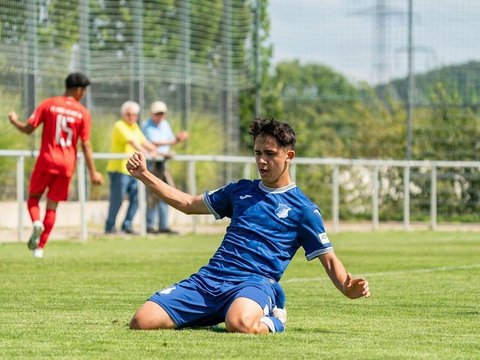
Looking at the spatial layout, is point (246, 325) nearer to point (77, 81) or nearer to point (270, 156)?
point (270, 156)

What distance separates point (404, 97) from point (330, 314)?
63.1ft

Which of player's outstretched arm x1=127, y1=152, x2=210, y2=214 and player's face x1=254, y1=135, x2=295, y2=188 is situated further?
player's outstretched arm x1=127, y1=152, x2=210, y2=214

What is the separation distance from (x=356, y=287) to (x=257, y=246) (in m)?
0.71

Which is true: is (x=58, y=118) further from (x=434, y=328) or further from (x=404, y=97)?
(x=404, y=97)

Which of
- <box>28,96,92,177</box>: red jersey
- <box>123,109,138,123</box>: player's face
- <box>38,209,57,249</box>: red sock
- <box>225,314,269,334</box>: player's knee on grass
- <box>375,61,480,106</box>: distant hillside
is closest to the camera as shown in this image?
<box>225,314,269,334</box>: player's knee on grass

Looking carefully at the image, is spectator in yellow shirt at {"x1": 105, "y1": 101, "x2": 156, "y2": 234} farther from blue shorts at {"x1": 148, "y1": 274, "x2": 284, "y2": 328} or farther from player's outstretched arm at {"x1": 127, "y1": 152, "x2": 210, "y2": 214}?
blue shorts at {"x1": 148, "y1": 274, "x2": 284, "y2": 328}

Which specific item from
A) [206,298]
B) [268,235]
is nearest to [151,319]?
[206,298]

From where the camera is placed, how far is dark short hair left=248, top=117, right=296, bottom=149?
7.95 metres

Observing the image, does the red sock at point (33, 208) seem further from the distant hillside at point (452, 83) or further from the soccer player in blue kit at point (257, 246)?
the distant hillside at point (452, 83)

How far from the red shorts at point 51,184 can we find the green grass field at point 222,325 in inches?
26.3

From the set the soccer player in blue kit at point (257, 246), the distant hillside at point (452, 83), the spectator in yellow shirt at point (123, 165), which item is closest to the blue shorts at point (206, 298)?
the soccer player in blue kit at point (257, 246)

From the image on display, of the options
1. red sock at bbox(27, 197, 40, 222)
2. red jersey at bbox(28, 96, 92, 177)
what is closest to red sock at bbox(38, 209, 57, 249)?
red sock at bbox(27, 197, 40, 222)

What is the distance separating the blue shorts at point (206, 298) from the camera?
25.5 ft

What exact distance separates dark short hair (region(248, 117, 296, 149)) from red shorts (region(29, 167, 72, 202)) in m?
7.07
